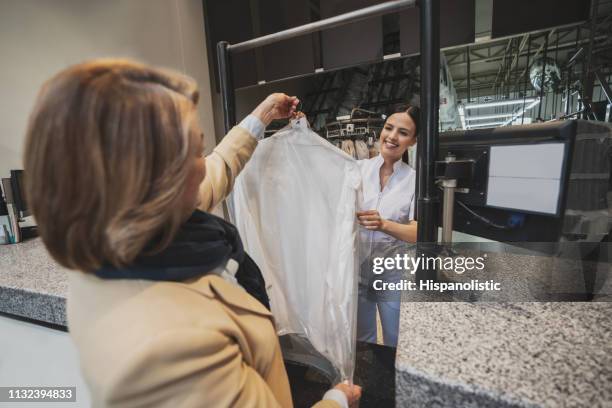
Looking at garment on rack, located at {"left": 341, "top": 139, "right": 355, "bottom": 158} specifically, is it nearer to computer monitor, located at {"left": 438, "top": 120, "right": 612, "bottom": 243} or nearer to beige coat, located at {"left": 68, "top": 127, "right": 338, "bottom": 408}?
computer monitor, located at {"left": 438, "top": 120, "right": 612, "bottom": 243}

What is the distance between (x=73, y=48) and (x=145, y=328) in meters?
2.46

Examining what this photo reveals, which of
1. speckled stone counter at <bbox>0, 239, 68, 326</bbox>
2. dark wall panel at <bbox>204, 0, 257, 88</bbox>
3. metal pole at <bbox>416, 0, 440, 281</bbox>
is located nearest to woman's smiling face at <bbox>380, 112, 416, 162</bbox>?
metal pole at <bbox>416, 0, 440, 281</bbox>

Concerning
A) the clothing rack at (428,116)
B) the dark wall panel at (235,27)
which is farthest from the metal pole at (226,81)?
the dark wall panel at (235,27)

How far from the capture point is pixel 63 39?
1969 millimetres

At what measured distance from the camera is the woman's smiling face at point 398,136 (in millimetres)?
1181

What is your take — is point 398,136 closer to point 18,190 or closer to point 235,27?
point 18,190

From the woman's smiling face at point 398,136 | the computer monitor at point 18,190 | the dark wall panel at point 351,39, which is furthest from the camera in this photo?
the dark wall panel at point 351,39

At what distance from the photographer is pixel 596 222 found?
76cm

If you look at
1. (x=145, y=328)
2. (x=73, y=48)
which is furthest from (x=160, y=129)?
(x=73, y=48)

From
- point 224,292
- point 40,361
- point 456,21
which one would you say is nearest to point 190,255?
point 224,292

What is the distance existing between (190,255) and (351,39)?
260cm

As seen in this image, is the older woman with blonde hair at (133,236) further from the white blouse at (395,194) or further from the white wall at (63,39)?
the white wall at (63,39)

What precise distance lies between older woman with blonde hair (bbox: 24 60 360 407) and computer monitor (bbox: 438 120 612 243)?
0.60 metres

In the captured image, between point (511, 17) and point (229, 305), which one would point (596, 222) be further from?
point (511, 17)
